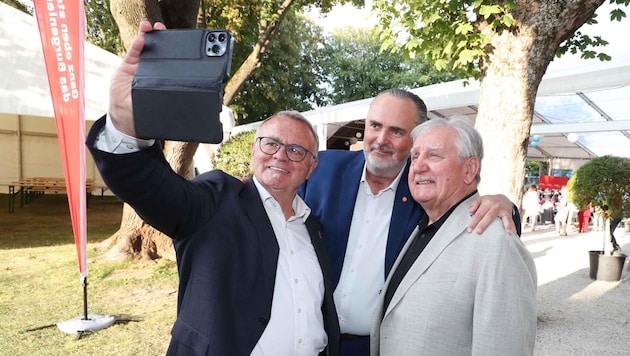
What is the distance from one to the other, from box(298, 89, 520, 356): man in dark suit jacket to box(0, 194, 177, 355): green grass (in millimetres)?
2674

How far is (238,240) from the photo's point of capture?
5.52 ft

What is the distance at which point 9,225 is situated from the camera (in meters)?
10.2

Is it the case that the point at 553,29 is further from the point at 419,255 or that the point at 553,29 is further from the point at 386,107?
the point at 419,255

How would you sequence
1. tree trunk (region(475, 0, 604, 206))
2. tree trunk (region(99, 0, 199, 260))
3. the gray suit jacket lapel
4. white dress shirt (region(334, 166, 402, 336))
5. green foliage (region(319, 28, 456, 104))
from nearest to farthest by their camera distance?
the gray suit jacket lapel → white dress shirt (region(334, 166, 402, 336)) → tree trunk (region(475, 0, 604, 206)) → tree trunk (region(99, 0, 199, 260)) → green foliage (region(319, 28, 456, 104))

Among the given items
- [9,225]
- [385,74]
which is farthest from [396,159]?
[385,74]

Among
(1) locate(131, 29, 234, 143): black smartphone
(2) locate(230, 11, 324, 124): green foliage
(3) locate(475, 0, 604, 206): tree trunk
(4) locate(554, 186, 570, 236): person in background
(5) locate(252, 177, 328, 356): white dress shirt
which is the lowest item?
(4) locate(554, 186, 570, 236): person in background

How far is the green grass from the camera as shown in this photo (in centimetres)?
425

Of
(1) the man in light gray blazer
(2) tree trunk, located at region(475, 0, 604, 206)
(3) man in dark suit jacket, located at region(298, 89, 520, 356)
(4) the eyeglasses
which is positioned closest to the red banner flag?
(3) man in dark suit jacket, located at region(298, 89, 520, 356)

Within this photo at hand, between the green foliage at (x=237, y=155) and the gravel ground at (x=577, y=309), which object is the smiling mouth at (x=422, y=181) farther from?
the green foliage at (x=237, y=155)

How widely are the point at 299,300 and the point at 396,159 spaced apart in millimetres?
1005

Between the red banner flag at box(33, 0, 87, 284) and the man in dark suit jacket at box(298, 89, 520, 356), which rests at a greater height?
the red banner flag at box(33, 0, 87, 284)

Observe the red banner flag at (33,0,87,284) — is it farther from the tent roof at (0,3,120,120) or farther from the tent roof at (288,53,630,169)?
the tent roof at (288,53,630,169)

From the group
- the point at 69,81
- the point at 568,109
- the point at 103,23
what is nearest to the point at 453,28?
the point at 69,81

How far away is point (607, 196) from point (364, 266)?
7963mm
